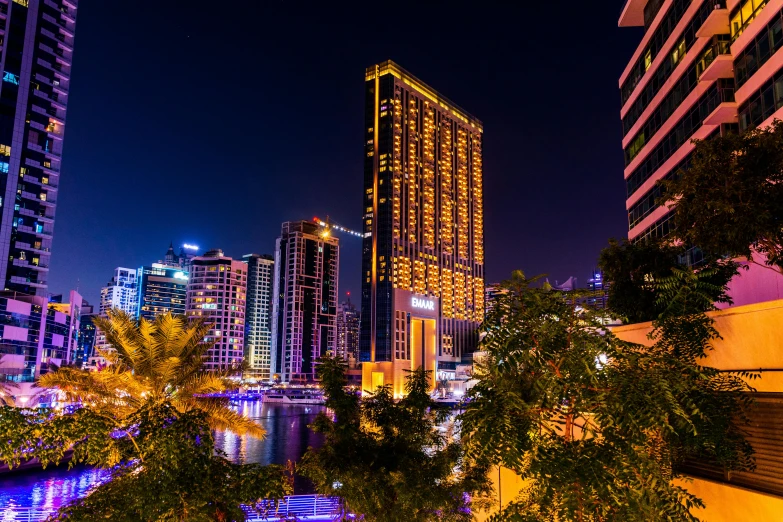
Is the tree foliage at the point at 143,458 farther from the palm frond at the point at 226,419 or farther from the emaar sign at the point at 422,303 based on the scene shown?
the emaar sign at the point at 422,303

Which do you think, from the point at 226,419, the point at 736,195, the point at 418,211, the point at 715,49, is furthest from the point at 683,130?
the point at 418,211

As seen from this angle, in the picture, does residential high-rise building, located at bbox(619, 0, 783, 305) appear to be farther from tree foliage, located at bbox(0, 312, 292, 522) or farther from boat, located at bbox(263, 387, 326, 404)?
boat, located at bbox(263, 387, 326, 404)

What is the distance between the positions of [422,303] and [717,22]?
315 feet

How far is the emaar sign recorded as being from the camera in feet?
399

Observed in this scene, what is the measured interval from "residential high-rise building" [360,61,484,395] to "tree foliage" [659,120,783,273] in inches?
→ 4468

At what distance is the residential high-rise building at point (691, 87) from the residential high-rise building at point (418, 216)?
86.5 meters

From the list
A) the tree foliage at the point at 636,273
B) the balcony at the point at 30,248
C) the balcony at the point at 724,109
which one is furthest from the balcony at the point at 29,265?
the balcony at the point at 724,109

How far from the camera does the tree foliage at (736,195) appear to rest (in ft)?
39.7

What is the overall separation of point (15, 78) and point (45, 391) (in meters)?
43.6

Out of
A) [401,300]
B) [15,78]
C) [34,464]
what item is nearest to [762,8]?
[34,464]

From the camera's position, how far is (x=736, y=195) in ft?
40.6

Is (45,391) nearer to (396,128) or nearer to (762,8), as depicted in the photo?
(762,8)

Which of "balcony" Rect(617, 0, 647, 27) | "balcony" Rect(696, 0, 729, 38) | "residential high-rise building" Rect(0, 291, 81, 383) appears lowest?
"residential high-rise building" Rect(0, 291, 81, 383)

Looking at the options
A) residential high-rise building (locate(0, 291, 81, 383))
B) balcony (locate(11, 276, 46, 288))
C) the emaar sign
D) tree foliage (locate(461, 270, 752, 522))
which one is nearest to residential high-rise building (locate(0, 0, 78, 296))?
balcony (locate(11, 276, 46, 288))
